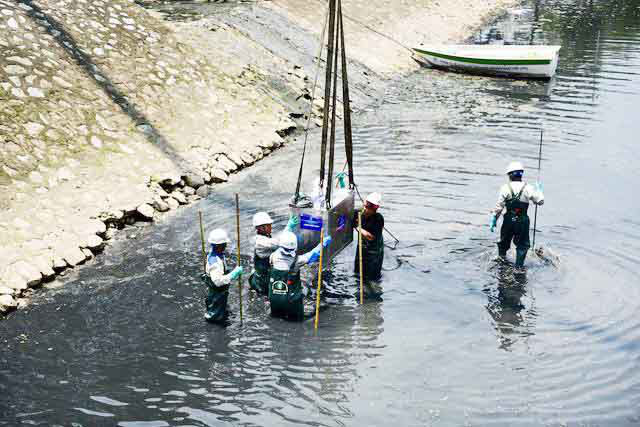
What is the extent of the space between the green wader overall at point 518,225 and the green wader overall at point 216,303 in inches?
210

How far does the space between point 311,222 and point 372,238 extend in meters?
1.10

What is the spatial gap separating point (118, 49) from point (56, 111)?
3.89m

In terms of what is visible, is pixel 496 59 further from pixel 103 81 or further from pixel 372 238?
pixel 372 238

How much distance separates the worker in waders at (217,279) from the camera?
32.8 ft

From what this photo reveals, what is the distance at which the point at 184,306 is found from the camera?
10.9 metres

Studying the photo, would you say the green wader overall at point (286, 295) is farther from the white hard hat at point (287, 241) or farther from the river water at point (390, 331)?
the white hard hat at point (287, 241)

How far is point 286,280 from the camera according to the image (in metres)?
10.3

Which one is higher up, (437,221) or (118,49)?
(118,49)

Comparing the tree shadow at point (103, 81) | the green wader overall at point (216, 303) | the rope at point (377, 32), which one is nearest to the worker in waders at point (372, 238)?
the green wader overall at point (216, 303)

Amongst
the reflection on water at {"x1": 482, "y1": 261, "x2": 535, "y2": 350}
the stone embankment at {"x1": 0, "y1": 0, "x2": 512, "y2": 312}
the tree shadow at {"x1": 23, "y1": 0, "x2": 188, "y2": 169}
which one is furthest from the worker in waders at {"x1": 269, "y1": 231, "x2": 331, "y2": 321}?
the tree shadow at {"x1": 23, "y1": 0, "x2": 188, "y2": 169}

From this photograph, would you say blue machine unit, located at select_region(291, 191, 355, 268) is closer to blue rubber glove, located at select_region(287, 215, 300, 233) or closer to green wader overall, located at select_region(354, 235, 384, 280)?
blue rubber glove, located at select_region(287, 215, 300, 233)

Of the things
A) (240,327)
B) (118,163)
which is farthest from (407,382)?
(118,163)

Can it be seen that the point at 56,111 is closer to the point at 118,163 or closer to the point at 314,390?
the point at 118,163

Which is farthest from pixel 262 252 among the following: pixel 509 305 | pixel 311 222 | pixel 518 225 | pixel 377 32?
pixel 377 32
